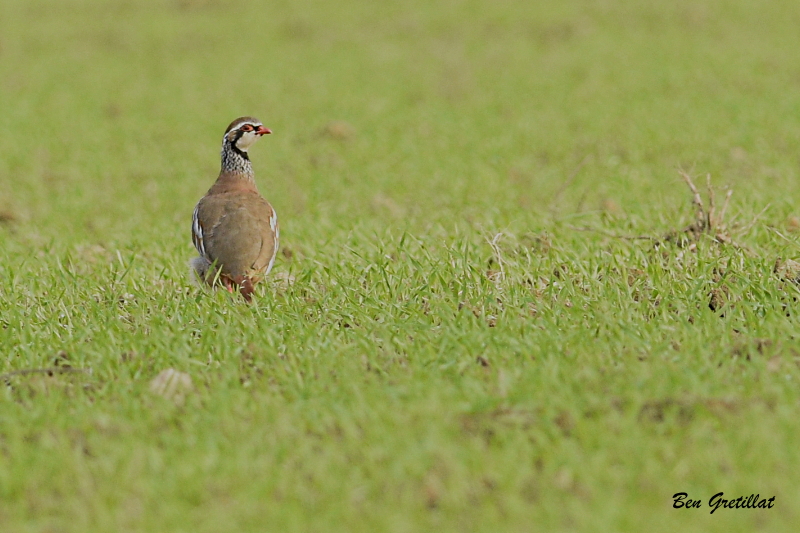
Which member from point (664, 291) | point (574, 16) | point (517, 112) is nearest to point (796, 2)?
point (574, 16)

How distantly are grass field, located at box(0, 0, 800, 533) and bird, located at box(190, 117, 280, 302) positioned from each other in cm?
16

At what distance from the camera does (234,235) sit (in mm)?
6156

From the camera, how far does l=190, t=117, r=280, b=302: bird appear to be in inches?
236

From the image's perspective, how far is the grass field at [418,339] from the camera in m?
3.60

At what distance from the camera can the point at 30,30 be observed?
22.6 m

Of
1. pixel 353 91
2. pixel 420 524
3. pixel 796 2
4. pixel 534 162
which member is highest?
pixel 796 2

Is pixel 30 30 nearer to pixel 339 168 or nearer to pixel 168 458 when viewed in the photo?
pixel 339 168

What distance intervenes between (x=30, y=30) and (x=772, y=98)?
16.3m
